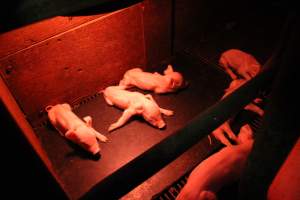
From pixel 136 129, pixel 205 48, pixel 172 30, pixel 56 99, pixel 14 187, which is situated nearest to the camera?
pixel 14 187

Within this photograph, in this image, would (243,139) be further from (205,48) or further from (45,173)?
(45,173)

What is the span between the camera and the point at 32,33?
8.54 feet

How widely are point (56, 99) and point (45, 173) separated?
2.31m

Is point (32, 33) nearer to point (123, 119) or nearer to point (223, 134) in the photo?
point (123, 119)

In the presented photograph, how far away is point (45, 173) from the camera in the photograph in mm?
1020

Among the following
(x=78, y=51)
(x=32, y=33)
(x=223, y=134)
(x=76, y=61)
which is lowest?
(x=223, y=134)

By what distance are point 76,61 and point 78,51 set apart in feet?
0.40

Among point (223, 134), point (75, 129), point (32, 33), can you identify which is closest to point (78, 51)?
point (32, 33)

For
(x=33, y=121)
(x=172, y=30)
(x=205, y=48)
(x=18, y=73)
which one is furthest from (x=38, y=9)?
(x=205, y=48)

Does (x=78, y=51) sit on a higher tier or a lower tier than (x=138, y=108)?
higher

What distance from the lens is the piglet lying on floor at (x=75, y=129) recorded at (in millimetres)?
2674

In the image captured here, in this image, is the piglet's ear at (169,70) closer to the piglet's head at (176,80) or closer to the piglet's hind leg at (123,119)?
the piglet's head at (176,80)

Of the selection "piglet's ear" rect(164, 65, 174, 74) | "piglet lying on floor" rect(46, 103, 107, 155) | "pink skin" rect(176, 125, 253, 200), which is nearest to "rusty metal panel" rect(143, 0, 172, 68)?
"piglet's ear" rect(164, 65, 174, 74)

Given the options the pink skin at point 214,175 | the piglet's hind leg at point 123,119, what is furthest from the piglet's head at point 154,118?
the pink skin at point 214,175
